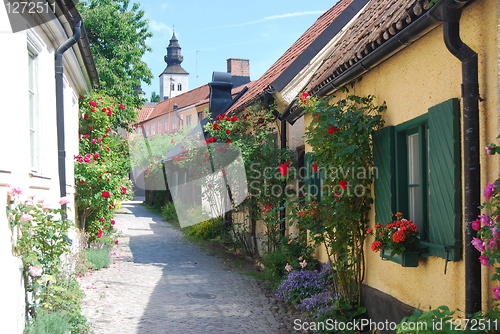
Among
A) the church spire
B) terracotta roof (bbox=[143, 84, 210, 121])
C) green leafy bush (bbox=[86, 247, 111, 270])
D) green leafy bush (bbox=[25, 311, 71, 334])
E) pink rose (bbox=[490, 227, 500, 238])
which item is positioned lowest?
green leafy bush (bbox=[86, 247, 111, 270])

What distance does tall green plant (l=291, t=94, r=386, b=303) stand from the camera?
18.7 ft

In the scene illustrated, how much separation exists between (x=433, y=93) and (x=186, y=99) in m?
39.5

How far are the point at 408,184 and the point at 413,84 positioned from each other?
→ 1.00m

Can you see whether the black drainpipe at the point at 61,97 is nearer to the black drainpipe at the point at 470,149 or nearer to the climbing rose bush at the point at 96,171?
the climbing rose bush at the point at 96,171

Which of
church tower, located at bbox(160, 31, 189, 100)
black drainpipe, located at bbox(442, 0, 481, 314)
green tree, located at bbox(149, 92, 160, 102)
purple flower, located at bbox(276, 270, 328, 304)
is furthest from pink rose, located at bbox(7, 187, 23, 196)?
green tree, located at bbox(149, 92, 160, 102)

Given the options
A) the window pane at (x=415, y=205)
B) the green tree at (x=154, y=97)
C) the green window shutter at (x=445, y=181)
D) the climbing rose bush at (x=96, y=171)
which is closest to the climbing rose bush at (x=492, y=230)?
the green window shutter at (x=445, y=181)

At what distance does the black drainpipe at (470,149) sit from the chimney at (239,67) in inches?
1285

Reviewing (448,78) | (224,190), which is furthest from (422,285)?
(224,190)

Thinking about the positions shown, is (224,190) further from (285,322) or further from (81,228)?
(285,322)

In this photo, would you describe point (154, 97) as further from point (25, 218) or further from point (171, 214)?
point (25, 218)

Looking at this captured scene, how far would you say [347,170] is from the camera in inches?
235

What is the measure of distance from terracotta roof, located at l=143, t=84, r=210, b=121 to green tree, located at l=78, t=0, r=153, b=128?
52.2 feet

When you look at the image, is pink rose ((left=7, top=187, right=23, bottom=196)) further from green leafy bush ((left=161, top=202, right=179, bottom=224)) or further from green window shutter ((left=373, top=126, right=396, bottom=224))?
green leafy bush ((left=161, top=202, right=179, bottom=224))

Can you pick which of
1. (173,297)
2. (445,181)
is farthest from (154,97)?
(445,181)
